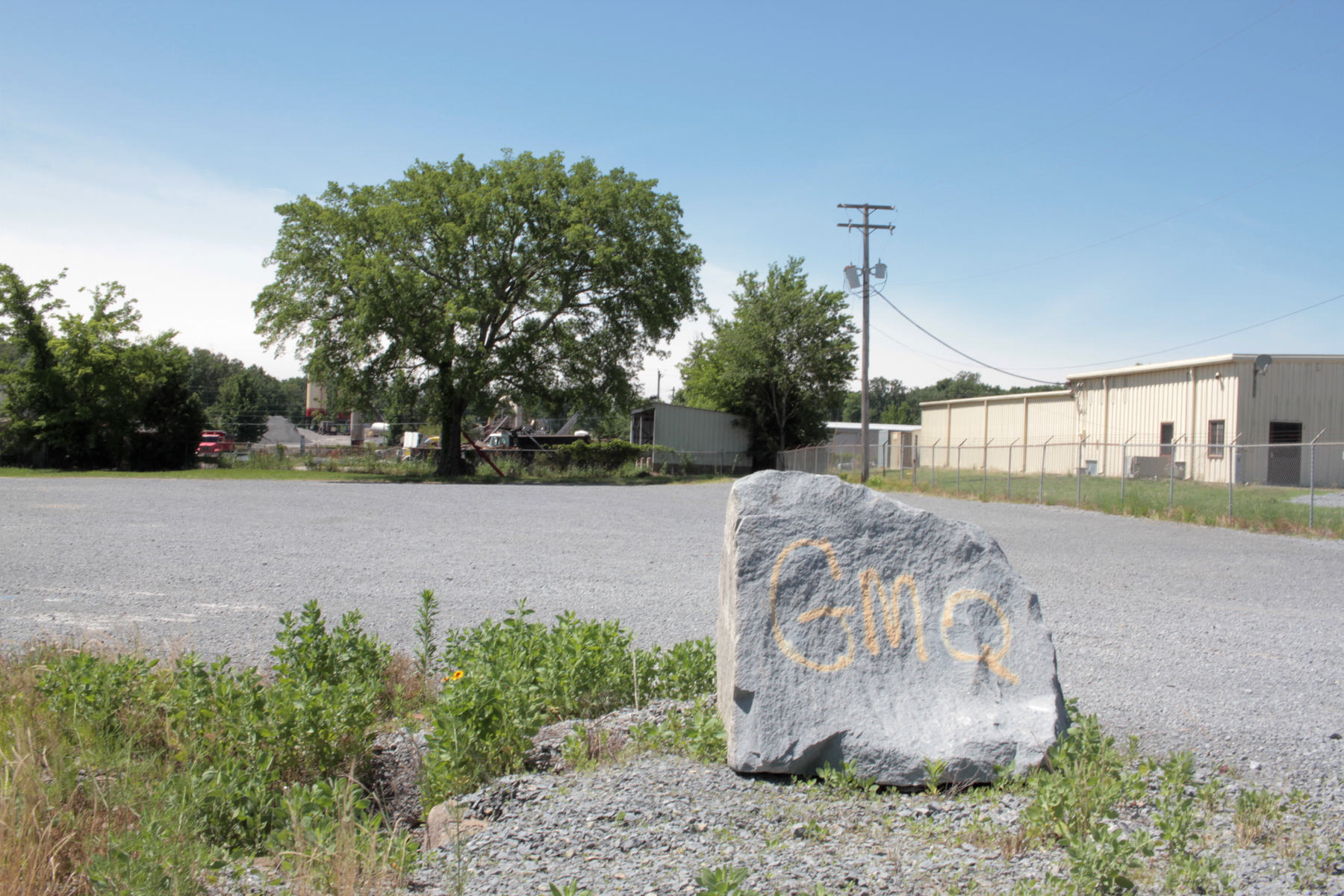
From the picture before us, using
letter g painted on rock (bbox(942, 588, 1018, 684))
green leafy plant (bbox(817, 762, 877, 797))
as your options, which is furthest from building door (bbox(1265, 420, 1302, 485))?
green leafy plant (bbox(817, 762, 877, 797))

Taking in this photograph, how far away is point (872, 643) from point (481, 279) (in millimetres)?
32939

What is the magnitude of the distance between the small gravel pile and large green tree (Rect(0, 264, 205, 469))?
3990cm

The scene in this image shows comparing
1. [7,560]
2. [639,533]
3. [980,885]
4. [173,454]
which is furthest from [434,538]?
[173,454]

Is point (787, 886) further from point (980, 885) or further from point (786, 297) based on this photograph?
point (786, 297)

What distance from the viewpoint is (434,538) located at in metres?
13.0

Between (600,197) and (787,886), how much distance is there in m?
34.7

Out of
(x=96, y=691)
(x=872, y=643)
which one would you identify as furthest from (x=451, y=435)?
(x=872, y=643)

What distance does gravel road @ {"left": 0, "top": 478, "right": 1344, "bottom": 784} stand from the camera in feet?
17.3

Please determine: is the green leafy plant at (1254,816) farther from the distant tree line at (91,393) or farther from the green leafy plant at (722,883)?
the distant tree line at (91,393)

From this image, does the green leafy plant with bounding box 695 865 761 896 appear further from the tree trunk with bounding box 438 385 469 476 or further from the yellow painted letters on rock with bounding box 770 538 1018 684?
the tree trunk with bounding box 438 385 469 476

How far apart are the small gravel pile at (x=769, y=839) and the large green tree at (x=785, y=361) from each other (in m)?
44.5

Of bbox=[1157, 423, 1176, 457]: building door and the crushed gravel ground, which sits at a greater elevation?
bbox=[1157, 423, 1176, 457]: building door

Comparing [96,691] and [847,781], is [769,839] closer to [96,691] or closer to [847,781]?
[847,781]

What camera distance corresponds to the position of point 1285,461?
29469 millimetres
